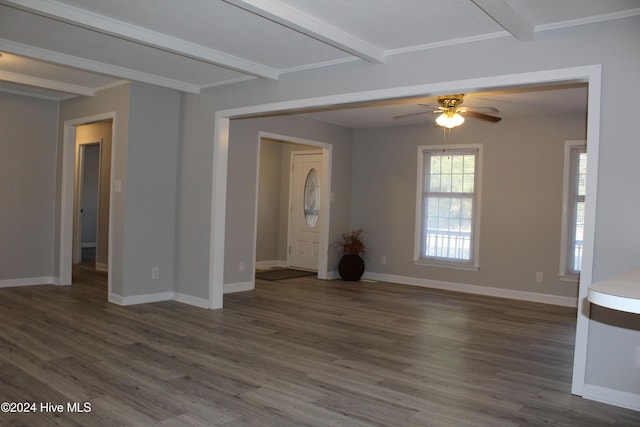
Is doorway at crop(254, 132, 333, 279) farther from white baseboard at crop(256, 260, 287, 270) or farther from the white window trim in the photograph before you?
the white window trim

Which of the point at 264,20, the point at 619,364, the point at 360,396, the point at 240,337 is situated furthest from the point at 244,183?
the point at 619,364

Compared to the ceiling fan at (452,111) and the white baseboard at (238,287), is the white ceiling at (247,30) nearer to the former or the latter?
the ceiling fan at (452,111)

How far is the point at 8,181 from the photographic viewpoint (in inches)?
257

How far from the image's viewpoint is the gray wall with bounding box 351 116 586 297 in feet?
21.8

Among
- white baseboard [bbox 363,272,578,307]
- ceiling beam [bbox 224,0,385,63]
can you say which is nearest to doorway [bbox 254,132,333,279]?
white baseboard [bbox 363,272,578,307]

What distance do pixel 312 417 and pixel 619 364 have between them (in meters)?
1.91

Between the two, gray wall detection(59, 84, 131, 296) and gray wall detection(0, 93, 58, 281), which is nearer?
gray wall detection(59, 84, 131, 296)

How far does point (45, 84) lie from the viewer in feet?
19.1

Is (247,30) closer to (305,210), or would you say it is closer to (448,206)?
(448,206)

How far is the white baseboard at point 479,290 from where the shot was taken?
6.57m

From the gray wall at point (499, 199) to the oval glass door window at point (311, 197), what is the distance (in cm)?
106

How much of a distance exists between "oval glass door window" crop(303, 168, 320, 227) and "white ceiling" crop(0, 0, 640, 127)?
3.80 metres

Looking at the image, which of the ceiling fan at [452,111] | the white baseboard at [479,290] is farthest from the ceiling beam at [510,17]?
the white baseboard at [479,290]

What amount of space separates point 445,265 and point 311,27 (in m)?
4.85
